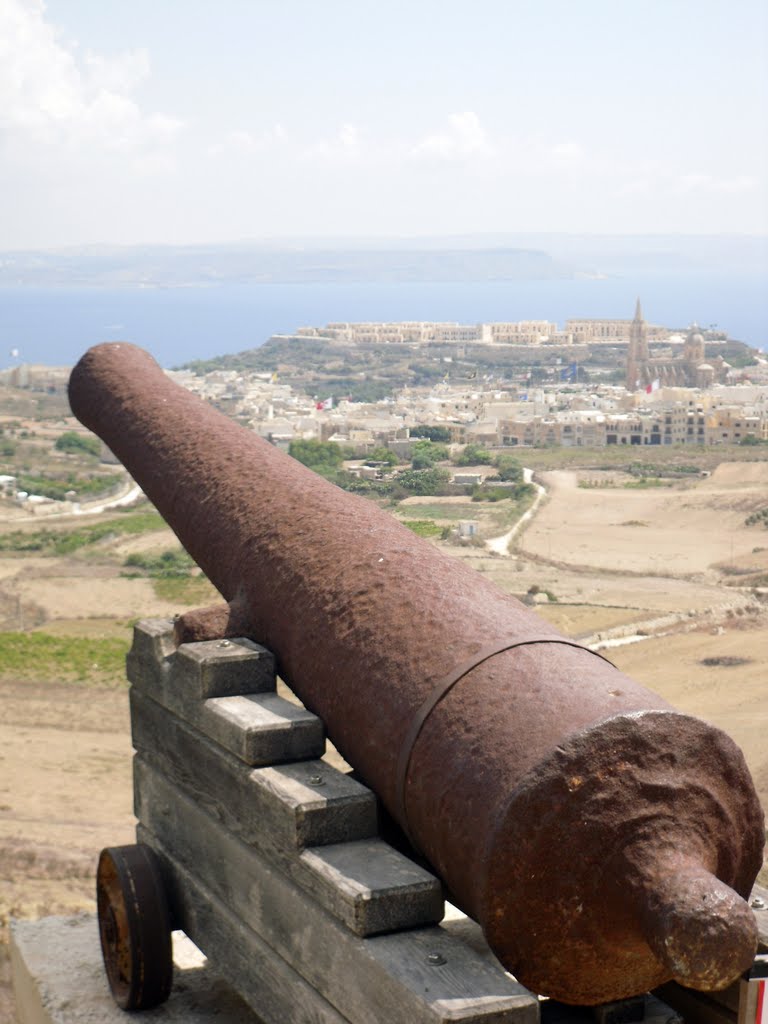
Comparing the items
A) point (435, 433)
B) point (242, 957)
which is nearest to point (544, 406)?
point (435, 433)

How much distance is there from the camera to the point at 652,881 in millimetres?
2438

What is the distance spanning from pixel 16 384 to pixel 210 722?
77082mm

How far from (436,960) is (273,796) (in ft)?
1.90

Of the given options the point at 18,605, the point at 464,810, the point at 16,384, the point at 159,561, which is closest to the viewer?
the point at 464,810

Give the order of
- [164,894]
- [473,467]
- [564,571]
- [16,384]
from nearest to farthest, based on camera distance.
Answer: [164,894] → [564,571] → [473,467] → [16,384]

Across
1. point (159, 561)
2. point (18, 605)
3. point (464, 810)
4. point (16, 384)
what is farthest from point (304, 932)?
point (16, 384)

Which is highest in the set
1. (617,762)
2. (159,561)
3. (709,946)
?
(617,762)

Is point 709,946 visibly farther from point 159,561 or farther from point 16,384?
point 16,384

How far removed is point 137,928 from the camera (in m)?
3.67

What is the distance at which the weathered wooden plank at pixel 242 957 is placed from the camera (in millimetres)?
2975

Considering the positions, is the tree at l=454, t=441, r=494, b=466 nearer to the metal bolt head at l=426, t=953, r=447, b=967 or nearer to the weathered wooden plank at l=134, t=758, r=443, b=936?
the weathered wooden plank at l=134, t=758, r=443, b=936

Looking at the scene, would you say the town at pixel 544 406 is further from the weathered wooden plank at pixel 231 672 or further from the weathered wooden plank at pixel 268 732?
the weathered wooden plank at pixel 268 732

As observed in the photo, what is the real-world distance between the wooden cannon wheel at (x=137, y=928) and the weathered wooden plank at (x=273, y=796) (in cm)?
27

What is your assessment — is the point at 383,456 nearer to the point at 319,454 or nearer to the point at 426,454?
the point at 426,454
